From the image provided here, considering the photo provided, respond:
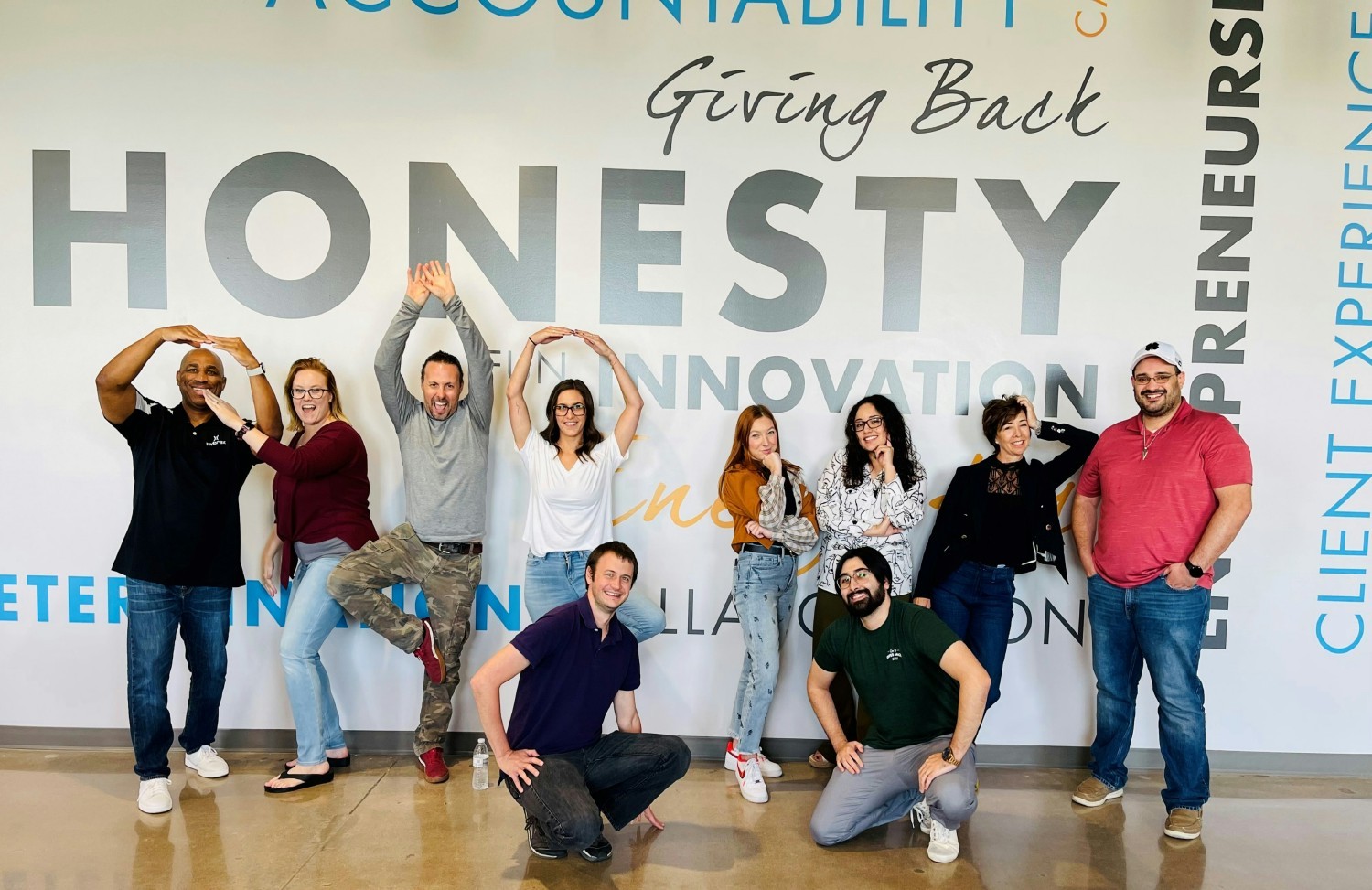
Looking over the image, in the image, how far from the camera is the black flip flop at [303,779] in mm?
3748

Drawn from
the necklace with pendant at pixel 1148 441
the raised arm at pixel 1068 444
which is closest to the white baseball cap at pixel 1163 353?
the necklace with pendant at pixel 1148 441

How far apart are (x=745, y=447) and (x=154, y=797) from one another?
281 cm

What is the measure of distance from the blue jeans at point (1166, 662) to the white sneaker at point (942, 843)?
3.35 ft

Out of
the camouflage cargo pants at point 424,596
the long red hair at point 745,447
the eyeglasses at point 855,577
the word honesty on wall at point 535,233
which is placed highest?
the word honesty on wall at point 535,233

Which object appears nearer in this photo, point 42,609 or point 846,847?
point 846,847

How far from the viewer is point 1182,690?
11.6ft

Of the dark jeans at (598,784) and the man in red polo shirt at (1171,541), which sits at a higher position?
the man in red polo shirt at (1171,541)

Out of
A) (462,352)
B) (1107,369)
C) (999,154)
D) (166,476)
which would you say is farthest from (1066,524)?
(166,476)

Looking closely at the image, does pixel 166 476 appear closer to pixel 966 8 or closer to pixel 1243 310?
pixel 966 8

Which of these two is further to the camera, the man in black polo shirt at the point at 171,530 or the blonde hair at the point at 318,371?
the blonde hair at the point at 318,371

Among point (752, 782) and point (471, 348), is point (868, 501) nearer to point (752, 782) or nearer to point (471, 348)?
point (752, 782)

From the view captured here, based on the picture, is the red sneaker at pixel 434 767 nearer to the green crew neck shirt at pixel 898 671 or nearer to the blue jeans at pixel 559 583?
the blue jeans at pixel 559 583

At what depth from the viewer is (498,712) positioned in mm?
2936

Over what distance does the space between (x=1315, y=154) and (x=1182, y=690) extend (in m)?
2.60
